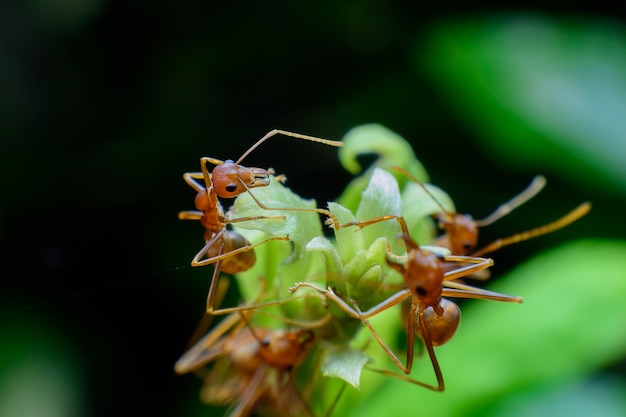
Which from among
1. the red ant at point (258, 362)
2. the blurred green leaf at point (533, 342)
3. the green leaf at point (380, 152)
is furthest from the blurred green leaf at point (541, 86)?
the red ant at point (258, 362)

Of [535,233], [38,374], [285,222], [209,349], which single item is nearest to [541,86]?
[535,233]

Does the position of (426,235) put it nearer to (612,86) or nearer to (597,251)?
(597,251)

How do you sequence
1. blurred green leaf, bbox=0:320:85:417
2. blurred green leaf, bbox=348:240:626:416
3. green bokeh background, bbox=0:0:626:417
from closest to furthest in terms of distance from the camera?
blurred green leaf, bbox=348:240:626:416, blurred green leaf, bbox=0:320:85:417, green bokeh background, bbox=0:0:626:417

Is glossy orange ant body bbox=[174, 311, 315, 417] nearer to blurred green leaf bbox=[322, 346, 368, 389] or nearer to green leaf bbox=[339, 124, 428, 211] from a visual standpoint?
blurred green leaf bbox=[322, 346, 368, 389]

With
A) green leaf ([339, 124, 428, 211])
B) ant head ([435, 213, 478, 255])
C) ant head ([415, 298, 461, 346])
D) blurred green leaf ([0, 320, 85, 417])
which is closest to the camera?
ant head ([415, 298, 461, 346])

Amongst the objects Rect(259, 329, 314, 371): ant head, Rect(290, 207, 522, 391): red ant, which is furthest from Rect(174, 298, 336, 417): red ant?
Rect(290, 207, 522, 391): red ant

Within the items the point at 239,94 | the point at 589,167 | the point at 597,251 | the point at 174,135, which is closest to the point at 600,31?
the point at 589,167

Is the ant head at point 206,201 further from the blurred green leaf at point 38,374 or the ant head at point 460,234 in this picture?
the blurred green leaf at point 38,374
